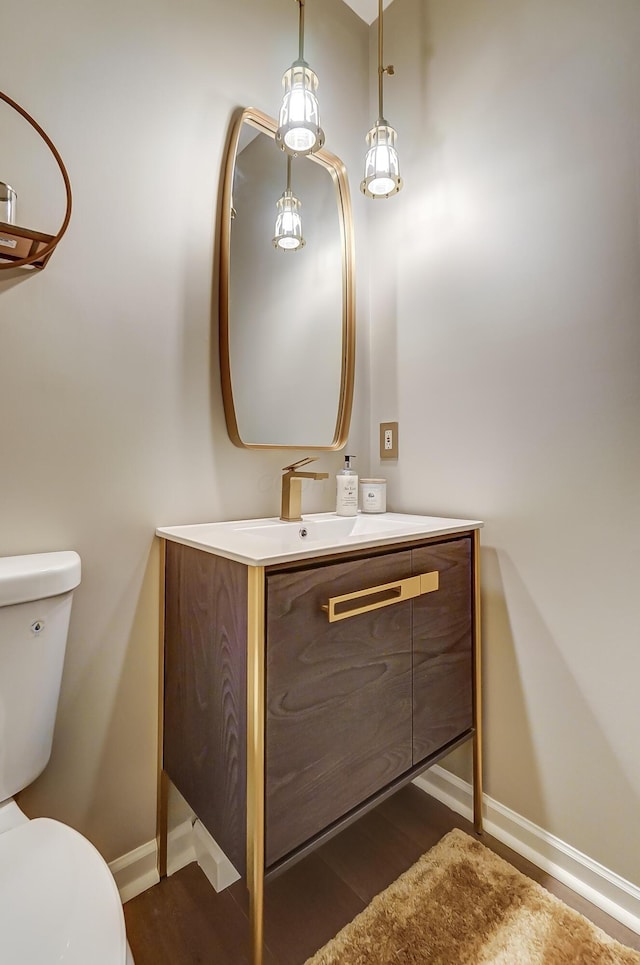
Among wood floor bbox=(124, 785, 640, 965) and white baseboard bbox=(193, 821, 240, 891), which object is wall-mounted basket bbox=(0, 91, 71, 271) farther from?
wood floor bbox=(124, 785, 640, 965)

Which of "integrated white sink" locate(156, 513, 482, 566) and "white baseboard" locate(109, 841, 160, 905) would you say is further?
"white baseboard" locate(109, 841, 160, 905)

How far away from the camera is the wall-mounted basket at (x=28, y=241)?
2.81 ft

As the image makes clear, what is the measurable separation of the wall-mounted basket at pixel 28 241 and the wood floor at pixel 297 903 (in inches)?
56.4

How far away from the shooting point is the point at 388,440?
156 cm

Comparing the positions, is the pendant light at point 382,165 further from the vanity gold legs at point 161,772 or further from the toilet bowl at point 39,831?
the toilet bowl at point 39,831

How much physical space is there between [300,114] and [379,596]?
1.21 meters

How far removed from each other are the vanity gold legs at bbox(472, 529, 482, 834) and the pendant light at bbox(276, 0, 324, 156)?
1.12 metres

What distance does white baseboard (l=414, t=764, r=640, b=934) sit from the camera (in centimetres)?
101

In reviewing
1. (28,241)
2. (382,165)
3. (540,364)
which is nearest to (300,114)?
(382,165)

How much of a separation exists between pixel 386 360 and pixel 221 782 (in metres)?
1.31

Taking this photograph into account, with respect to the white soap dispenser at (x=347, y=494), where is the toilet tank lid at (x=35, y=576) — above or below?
below

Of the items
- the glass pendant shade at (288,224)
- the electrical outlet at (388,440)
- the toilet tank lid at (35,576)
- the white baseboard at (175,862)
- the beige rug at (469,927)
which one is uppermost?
the glass pendant shade at (288,224)

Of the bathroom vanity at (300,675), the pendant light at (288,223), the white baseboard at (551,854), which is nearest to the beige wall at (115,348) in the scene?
the bathroom vanity at (300,675)

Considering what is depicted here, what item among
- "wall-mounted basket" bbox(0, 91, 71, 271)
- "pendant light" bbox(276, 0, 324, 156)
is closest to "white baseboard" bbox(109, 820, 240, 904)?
"wall-mounted basket" bbox(0, 91, 71, 271)
